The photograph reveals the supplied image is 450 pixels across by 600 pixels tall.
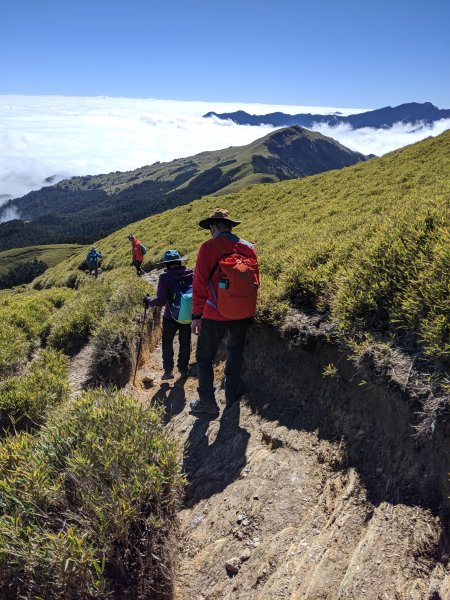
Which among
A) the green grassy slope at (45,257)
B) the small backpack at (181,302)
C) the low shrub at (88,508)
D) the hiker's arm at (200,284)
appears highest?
the hiker's arm at (200,284)

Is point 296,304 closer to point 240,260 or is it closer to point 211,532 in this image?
point 240,260

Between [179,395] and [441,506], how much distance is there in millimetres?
6013

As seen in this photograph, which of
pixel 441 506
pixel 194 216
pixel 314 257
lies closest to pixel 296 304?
pixel 314 257

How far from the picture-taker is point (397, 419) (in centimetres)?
454

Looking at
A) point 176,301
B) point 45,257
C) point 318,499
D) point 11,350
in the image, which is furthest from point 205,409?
point 45,257

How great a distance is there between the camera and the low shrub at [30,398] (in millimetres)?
7969

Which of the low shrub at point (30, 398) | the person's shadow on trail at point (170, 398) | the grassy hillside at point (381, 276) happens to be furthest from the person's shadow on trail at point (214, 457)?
the low shrub at point (30, 398)

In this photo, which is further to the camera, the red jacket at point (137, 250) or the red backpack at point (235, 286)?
the red jacket at point (137, 250)

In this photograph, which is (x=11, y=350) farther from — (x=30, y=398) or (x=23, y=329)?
(x=30, y=398)

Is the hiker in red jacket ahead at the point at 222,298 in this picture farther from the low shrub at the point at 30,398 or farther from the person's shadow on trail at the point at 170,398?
the low shrub at the point at 30,398

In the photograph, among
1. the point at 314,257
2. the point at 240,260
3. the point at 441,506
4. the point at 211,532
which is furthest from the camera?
the point at 314,257

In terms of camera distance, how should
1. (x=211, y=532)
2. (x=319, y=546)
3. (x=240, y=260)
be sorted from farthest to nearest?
(x=240, y=260)
(x=211, y=532)
(x=319, y=546)

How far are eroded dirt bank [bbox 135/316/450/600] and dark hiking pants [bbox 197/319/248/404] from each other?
72cm

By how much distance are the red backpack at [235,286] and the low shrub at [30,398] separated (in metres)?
4.05
